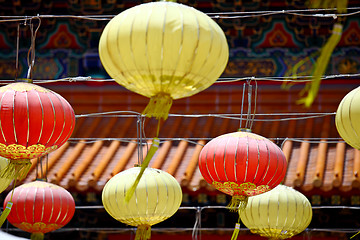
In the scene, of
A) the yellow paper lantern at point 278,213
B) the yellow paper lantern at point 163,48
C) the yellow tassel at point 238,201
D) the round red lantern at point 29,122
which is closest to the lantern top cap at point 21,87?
the round red lantern at point 29,122

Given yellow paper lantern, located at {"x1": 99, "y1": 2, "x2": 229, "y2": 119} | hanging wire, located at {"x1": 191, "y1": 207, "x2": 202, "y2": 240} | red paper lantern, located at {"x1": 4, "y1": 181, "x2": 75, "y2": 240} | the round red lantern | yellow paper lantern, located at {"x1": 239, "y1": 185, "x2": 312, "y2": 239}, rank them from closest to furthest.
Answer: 1. yellow paper lantern, located at {"x1": 99, "y1": 2, "x2": 229, "y2": 119}
2. the round red lantern
3. yellow paper lantern, located at {"x1": 239, "y1": 185, "x2": 312, "y2": 239}
4. red paper lantern, located at {"x1": 4, "y1": 181, "x2": 75, "y2": 240}
5. hanging wire, located at {"x1": 191, "y1": 207, "x2": 202, "y2": 240}

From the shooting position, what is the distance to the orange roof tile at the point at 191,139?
25.2 feet

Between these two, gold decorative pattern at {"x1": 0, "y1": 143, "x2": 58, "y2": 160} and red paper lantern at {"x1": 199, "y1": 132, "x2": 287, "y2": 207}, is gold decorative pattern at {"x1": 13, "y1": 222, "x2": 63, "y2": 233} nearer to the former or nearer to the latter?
gold decorative pattern at {"x1": 0, "y1": 143, "x2": 58, "y2": 160}

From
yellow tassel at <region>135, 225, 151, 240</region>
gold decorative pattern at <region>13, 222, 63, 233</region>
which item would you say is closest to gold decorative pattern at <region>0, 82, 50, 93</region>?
yellow tassel at <region>135, 225, 151, 240</region>

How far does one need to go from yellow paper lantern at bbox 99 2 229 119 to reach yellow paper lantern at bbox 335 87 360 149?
130cm

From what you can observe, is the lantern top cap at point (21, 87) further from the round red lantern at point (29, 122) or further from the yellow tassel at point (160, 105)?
the yellow tassel at point (160, 105)

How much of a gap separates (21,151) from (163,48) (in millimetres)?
1501

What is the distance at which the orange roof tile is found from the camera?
7.68 metres

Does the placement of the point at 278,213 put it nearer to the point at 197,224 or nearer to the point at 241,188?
the point at 241,188

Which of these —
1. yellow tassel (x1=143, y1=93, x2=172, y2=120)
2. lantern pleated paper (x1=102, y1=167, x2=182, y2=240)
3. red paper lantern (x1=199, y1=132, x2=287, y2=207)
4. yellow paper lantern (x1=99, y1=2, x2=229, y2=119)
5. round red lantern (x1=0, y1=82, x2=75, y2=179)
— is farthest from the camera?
lantern pleated paper (x1=102, y1=167, x2=182, y2=240)

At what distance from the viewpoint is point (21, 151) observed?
5.07 m

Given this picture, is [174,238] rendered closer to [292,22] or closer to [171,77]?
[292,22]

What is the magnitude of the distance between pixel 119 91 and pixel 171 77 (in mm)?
5341

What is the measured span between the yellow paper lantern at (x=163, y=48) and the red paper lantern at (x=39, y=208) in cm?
263
